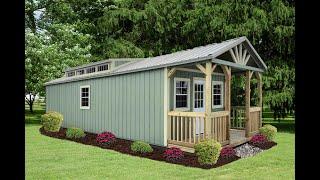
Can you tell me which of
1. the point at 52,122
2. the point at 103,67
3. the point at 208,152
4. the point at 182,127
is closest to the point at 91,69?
the point at 103,67

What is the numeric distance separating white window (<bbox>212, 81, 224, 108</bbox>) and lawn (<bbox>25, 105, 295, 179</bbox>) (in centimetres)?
415

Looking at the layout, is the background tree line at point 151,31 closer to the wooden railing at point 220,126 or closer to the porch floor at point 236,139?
the porch floor at point 236,139

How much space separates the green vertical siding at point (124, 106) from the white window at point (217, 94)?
13.3 feet

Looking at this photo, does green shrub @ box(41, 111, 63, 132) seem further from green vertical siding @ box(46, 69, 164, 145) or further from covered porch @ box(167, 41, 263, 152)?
covered porch @ box(167, 41, 263, 152)

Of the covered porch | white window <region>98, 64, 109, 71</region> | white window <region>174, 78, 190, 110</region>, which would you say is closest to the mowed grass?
the covered porch

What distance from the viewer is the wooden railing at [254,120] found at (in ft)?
45.0

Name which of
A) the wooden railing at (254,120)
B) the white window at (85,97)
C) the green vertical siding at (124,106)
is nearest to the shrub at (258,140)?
the wooden railing at (254,120)

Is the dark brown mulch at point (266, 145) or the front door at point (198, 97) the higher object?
the front door at point (198, 97)

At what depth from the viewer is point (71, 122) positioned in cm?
1755

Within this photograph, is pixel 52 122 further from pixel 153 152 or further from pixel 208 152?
pixel 208 152

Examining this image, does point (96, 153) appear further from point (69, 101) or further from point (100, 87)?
point (69, 101)

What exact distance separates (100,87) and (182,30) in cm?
1021

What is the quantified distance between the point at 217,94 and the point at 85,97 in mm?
5771
